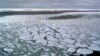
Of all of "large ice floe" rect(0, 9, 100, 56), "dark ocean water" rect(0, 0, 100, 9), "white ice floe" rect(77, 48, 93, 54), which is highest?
"white ice floe" rect(77, 48, 93, 54)

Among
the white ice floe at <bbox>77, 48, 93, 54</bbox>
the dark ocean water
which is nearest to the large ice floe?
the white ice floe at <bbox>77, 48, 93, 54</bbox>

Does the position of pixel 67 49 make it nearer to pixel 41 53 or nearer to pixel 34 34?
pixel 41 53

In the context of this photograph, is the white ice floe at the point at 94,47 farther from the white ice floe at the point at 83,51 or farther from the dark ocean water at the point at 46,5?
the dark ocean water at the point at 46,5

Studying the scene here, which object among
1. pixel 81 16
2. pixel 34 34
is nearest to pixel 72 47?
pixel 34 34

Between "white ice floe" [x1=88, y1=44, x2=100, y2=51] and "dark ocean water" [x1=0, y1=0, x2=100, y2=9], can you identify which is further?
"dark ocean water" [x1=0, y1=0, x2=100, y2=9]

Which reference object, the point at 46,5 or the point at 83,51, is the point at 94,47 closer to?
the point at 83,51

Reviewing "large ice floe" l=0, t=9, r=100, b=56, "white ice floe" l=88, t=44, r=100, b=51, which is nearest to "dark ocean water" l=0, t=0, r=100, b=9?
"large ice floe" l=0, t=9, r=100, b=56

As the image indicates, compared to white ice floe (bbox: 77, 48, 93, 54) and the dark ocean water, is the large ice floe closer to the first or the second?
white ice floe (bbox: 77, 48, 93, 54)

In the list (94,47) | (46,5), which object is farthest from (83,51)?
(46,5)

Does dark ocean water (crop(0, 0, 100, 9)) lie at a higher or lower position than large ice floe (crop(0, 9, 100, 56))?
lower

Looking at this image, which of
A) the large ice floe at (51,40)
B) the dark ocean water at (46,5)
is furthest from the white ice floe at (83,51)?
the dark ocean water at (46,5)

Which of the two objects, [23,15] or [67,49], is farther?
[23,15]
